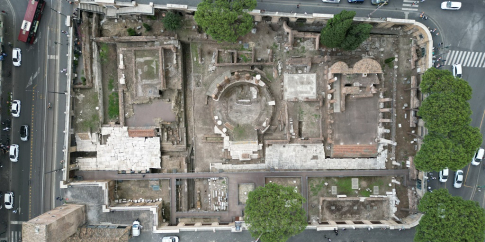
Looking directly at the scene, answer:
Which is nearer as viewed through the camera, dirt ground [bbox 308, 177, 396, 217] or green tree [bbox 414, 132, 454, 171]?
green tree [bbox 414, 132, 454, 171]

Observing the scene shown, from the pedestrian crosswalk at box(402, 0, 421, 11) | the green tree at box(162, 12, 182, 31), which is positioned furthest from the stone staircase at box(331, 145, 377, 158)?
the green tree at box(162, 12, 182, 31)

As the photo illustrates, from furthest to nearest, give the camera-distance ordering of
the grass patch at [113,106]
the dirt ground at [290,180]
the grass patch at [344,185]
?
the grass patch at [113,106]
the grass patch at [344,185]
the dirt ground at [290,180]

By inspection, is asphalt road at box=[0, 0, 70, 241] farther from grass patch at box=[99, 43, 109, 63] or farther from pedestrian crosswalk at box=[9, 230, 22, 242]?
grass patch at box=[99, 43, 109, 63]

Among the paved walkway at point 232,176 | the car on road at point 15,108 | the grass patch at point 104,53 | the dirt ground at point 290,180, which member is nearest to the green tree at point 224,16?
the grass patch at point 104,53

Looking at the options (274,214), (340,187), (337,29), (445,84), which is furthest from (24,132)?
(445,84)

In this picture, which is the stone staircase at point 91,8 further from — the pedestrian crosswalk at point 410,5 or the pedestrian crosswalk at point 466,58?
the pedestrian crosswalk at point 466,58

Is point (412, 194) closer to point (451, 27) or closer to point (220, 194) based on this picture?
point (451, 27)

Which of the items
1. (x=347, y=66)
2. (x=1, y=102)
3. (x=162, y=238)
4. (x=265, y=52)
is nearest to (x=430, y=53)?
(x=347, y=66)
